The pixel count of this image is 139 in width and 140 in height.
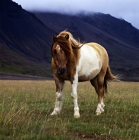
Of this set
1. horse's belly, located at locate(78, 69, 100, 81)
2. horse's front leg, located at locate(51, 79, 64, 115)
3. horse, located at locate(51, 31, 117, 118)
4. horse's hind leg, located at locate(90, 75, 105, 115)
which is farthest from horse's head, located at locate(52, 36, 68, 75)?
horse's hind leg, located at locate(90, 75, 105, 115)

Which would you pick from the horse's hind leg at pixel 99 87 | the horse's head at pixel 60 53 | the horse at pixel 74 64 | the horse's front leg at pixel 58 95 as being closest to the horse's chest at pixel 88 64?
the horse at pixel 74 64

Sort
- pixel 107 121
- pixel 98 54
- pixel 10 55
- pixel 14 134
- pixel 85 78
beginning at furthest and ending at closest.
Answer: pixel 10 55 < pixel 98 54 < pixel 85 78 < pixel 107 121 < pixel 14 134

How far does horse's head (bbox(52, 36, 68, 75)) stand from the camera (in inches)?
368

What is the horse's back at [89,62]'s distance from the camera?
35.6 ft

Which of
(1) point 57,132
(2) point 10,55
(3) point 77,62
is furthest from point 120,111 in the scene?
(2) point 10,55

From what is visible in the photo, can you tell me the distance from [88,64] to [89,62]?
0.10 metres

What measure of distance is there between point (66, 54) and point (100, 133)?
3.15 m

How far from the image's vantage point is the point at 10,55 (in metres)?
184

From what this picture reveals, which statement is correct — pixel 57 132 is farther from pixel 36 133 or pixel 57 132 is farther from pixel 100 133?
pixel 100 133

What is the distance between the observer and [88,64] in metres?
11.1

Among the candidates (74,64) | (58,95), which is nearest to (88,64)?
(74,64)

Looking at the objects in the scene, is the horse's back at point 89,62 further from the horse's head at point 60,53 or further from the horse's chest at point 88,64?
the horse's head at point 60,53

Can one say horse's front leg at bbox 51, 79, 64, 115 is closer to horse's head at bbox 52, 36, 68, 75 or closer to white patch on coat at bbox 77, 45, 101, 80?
white patch on coat at bbox 77, 45, 101, 80

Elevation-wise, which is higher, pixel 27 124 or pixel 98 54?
pixel 98 54
